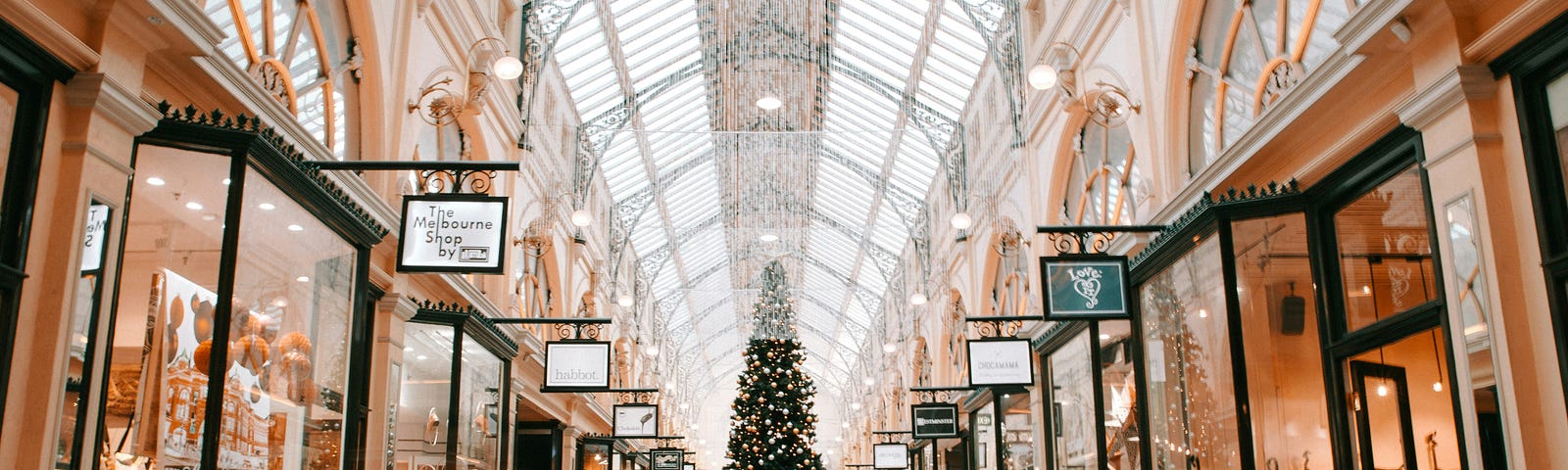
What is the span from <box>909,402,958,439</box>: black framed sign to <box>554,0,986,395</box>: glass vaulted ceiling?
4462 mm

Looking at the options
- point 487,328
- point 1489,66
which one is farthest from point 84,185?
point 487,328

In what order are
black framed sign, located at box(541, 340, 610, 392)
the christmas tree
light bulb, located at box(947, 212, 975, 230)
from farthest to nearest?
the christmas tree → light bulb, located at box(947, 212, 975, 230) → black framed sign, located at box(541, 340, 610, 392)

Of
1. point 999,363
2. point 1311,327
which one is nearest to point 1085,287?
point 1311,327

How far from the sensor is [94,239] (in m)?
5.81

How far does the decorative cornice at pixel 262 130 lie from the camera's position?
6.48m

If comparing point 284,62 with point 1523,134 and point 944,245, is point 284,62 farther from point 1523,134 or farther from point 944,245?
point 944,245

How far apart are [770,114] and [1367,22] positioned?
56.2 ft

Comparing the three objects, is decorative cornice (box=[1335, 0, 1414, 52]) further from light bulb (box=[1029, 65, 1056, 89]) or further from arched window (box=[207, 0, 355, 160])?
arched window (box=[207, 0, 355, 160])

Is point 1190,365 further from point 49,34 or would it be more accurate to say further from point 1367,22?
point 49,34

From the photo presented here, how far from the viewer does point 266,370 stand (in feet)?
24.2

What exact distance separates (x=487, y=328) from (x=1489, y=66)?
1002cm

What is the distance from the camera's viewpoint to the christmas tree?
26.1 metres

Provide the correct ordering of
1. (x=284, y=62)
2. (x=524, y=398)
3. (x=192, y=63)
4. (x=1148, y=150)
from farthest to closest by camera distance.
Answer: (x=524, y=398)
(x=1148, y=150)
(x=284, y=62)
(x=192, y=63)

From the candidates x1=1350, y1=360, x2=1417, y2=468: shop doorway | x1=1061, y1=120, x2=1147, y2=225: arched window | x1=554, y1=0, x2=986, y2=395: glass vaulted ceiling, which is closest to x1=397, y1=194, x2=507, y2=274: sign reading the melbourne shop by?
x1=1350, y1=360, x2=1417, y2=468: shop doorway
